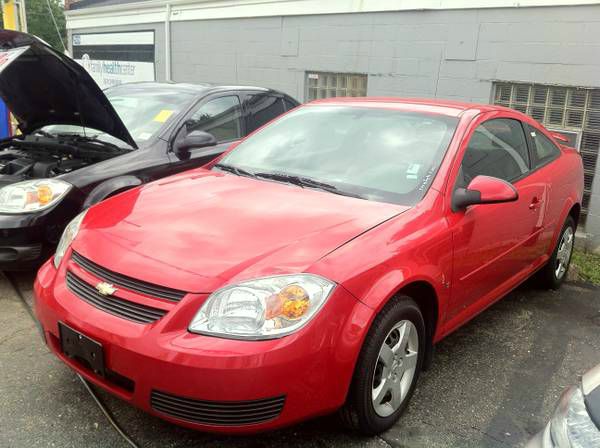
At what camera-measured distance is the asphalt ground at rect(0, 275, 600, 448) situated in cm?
258

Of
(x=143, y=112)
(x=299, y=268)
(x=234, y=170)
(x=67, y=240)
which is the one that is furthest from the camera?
(x=143, y=112)

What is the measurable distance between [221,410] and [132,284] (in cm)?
62

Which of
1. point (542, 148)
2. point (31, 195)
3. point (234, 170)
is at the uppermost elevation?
point (542, 148)

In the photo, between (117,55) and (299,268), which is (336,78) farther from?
(117,55)

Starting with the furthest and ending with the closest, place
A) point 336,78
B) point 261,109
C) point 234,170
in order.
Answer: point 336,78 → point 261,109 → point 234,170

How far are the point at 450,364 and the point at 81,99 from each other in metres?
3.32

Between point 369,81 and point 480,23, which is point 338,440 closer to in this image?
point 480,23

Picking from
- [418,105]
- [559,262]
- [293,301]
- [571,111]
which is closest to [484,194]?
[418,105]

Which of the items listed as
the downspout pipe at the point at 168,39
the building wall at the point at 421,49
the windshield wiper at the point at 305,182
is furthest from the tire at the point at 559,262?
the downspout pipe at the point at 168,39

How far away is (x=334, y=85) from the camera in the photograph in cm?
862

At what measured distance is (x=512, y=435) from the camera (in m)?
2.78

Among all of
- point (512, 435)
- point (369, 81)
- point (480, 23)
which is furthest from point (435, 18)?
point (512, 435)

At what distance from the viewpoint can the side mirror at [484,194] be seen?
295 cm

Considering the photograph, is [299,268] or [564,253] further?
[564,253]
